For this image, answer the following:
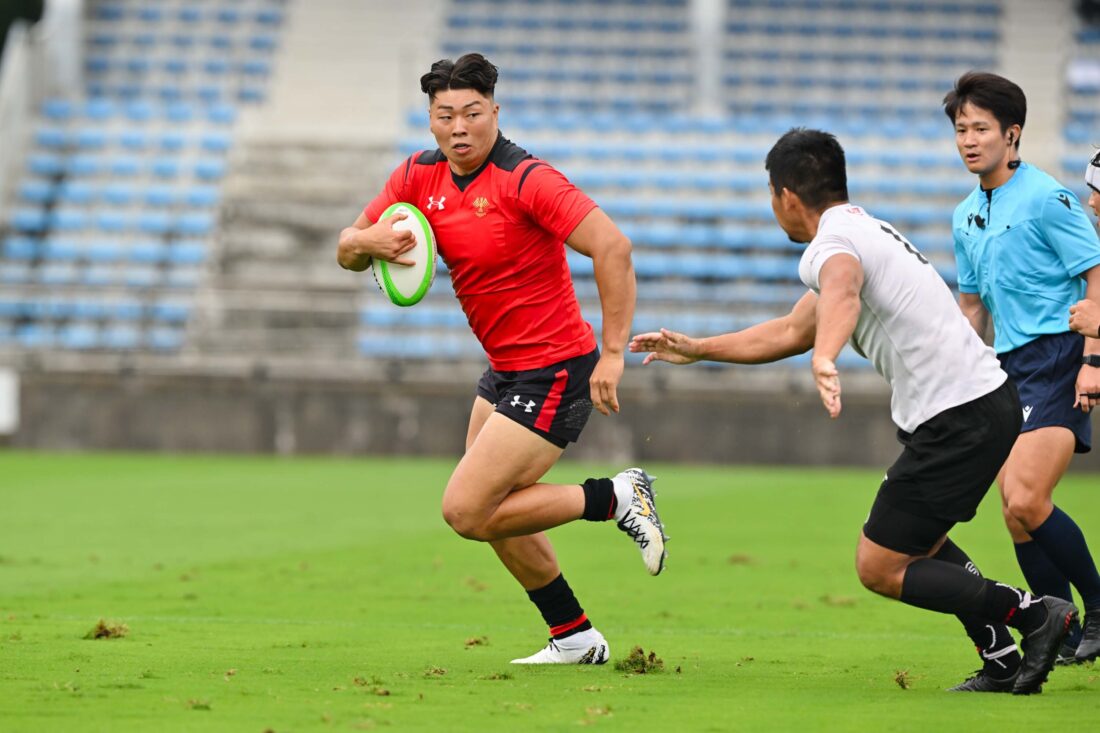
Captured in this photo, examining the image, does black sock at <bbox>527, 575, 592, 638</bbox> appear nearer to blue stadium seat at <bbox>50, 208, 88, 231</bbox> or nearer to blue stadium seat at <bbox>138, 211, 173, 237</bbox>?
blue stadium seat at <bbox>138, 211, 173, 237</bbox>

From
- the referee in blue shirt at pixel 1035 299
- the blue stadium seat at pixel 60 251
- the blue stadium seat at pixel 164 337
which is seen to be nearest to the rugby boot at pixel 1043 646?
the referee in blue shirt at pixel 1035 299

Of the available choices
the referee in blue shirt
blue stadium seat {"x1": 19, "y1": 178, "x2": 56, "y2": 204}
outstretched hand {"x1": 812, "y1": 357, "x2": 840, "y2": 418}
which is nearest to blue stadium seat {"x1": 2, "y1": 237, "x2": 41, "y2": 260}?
blue stadium seat {"x1": 19, "y1": 178, "x2": 56, "y2": 204}

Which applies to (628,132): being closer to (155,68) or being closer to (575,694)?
(155,68)

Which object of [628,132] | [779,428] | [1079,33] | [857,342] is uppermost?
[1079,33]

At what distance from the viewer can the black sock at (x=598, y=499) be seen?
6398 mm

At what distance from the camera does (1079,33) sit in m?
35.1

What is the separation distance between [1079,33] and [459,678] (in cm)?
3267

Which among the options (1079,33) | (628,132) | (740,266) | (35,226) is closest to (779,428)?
(740,266)

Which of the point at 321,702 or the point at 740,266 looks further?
the point at 740,266

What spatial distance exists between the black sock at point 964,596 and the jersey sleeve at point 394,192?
2.57m

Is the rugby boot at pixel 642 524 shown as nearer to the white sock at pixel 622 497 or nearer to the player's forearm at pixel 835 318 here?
the white sock at pixel 622 497

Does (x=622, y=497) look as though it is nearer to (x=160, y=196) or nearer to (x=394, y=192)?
(x=394, y=192)

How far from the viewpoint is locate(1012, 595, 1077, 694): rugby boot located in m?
5.52

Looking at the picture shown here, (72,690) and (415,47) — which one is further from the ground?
(415,47)
